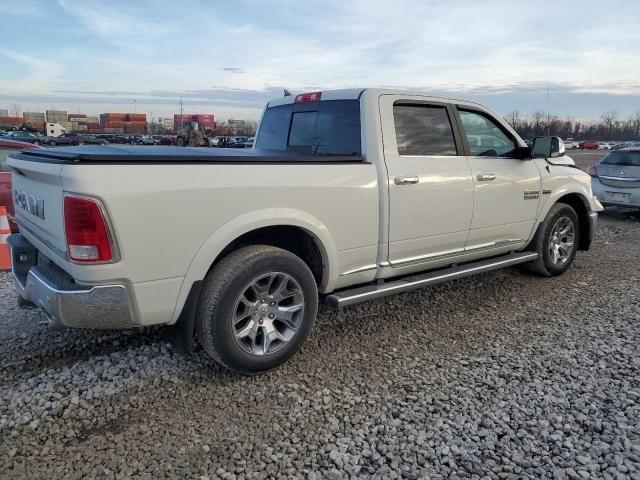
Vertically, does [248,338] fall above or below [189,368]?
above

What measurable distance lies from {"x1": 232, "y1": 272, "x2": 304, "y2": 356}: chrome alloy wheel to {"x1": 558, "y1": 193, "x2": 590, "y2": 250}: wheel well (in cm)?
393

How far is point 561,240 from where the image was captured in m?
5.88

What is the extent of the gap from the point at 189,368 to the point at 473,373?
196 cm

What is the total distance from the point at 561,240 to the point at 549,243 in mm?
383

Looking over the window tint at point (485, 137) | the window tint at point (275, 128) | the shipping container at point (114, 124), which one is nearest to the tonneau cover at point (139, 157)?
the window tint at point (275, 128)

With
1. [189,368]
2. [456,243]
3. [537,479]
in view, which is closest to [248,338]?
[189,368]

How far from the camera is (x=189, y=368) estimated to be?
3551mm

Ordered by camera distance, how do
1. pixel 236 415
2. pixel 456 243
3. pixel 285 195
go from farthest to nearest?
pixel 456 243
pixel 285 195
pixel 236 415

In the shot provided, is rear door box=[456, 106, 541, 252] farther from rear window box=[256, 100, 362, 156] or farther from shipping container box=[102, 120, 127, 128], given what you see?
shipping container box=[102, 120, 127, 128]

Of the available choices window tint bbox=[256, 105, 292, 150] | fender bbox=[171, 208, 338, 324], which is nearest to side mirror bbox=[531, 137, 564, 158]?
window tint bbox=[256, 105, 292, 150]

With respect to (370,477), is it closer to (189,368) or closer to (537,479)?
(537,479)

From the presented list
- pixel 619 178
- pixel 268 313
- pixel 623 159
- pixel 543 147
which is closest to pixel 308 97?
pixel 268 313

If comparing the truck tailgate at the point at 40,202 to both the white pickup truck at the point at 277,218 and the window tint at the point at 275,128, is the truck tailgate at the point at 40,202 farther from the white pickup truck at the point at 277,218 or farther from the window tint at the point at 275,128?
the window tint at the point at 275,128

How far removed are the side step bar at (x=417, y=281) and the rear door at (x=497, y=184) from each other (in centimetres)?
15
